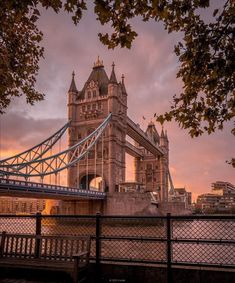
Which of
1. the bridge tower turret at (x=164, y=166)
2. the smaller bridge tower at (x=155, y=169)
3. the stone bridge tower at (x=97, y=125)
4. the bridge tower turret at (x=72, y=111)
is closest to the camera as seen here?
the stone bridge tower at (x=97, y=125)

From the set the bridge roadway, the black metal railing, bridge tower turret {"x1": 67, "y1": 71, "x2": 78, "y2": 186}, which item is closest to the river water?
the black metal railing

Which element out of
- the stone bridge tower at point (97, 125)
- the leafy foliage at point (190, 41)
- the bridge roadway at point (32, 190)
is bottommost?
the bridge roadway at point (32, 190)

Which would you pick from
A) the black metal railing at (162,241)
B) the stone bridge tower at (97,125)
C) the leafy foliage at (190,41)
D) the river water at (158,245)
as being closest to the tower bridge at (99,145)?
the stone bridge tower at (97,125)

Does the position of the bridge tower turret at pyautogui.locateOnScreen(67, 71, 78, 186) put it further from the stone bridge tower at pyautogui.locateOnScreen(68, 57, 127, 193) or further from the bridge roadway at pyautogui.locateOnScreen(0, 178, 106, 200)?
the bridge roadway at pyautogui.locateOnScreen(0, 178, 106, 200)

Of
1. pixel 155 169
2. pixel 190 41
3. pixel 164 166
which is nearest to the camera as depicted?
pixel 190 41

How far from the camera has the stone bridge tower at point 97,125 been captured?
44.0 meters

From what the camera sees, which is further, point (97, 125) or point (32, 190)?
point (97, 125)

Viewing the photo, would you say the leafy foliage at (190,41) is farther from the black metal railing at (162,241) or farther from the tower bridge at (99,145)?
the tower bridge at (99,145)

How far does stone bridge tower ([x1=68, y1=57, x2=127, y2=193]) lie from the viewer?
44.0 meters

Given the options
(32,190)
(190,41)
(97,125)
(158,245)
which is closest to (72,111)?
(97,125)

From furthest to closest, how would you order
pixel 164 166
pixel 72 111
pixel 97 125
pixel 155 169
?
pixel 155 169 < pixel 164 166 < pixel 72 111 < pixel 97 125

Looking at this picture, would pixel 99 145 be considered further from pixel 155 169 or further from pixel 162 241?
pixel 162 241

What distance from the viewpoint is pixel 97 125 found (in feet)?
151

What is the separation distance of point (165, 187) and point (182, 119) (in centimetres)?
7278
